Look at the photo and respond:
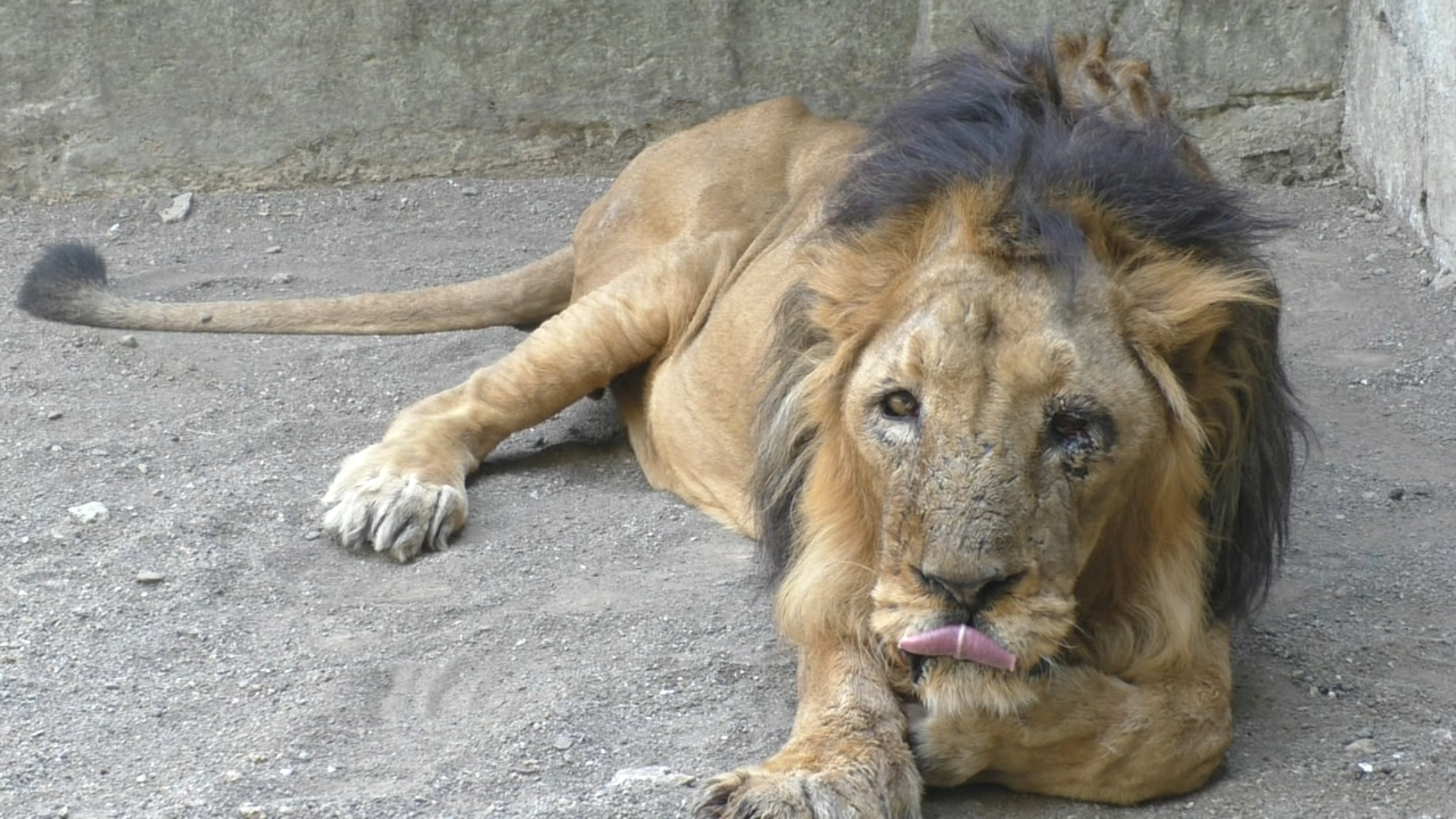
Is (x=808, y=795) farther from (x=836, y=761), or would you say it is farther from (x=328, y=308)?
(x=328, y=308)

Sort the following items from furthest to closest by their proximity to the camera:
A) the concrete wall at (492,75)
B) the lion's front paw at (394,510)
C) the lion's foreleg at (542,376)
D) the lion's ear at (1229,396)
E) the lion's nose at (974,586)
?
the concrete wall at (492,75) → the lion's foreleg at (542,376) → the lion's front paw at (394,510) → the lion's ear at (1229,396) → the lion's nose at (974,586)

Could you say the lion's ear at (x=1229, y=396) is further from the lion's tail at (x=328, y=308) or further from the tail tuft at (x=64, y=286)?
the tail tuft at (x=64, y=286)

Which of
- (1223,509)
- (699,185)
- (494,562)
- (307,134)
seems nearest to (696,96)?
(307,134)

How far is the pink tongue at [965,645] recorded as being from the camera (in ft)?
8.96

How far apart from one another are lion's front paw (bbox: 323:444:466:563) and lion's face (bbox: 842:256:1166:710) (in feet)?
5.19

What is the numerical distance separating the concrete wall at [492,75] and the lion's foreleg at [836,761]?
410cm

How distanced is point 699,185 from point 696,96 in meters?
1.95

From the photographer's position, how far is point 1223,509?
3127 mm

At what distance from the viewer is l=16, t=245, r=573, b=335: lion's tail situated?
5.57m

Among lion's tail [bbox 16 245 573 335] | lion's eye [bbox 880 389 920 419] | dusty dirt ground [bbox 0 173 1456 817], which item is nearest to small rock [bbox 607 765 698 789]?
dusty dirt ground [bbox 0 173 1456 817]

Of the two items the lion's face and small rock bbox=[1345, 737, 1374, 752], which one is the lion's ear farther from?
small rock bbox=[1345, 737, 1374, 752]

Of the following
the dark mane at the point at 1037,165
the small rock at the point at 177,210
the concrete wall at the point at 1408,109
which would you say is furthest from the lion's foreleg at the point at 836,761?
the small rock at the point at 177,210

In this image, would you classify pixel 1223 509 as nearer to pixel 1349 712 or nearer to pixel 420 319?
pixel 1349 712

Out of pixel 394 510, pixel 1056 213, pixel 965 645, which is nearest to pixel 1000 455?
pixel 965 645
